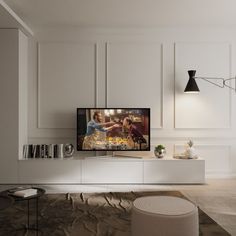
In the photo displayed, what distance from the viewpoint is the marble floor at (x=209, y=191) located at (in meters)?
3.49

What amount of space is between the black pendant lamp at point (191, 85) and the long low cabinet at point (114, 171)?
3.90 ft

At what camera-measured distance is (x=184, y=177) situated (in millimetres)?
5164

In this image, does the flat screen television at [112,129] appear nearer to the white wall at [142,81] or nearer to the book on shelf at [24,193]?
the white wall at [142,81]

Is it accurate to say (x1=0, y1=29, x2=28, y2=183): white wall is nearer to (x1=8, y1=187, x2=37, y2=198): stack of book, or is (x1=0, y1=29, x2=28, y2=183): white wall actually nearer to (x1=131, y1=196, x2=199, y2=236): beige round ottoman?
(x1=8, y1=187, x2=37, y2=198): stack of book

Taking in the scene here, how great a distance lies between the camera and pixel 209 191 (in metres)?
4.65

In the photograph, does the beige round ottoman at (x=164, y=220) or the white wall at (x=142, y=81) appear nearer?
the beige round ottoman at (x=164, y=220)

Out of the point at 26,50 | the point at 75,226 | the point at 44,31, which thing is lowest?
the point at 75,226

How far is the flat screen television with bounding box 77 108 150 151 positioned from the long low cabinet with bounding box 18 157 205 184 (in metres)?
0.31

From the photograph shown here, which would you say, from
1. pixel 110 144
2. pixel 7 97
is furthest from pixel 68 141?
pixel 7 97

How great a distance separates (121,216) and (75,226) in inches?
22.0

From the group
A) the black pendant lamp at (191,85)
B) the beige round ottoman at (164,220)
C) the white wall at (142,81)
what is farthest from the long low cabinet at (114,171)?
the beige round ottoman at (164,220)

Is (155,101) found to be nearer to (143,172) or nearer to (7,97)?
(143,172)

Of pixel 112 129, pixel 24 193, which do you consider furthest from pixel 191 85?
pixel 24 193

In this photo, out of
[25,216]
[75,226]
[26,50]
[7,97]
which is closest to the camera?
[75,226]
